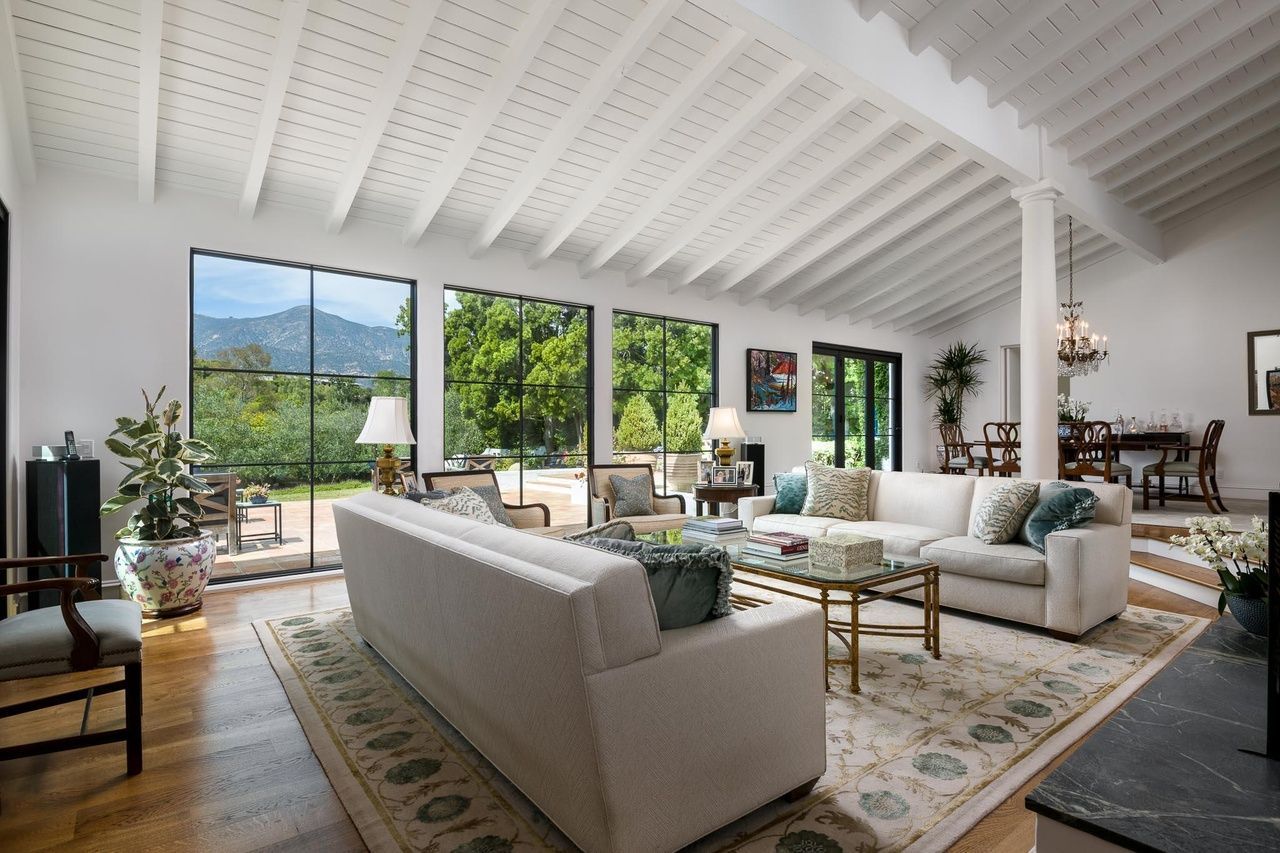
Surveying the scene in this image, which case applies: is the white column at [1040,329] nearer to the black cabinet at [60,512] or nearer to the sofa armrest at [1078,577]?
the sofa armrest at [1078,577]

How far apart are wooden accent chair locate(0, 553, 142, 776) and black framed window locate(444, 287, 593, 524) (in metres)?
3.45

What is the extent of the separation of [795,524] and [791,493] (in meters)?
0.42

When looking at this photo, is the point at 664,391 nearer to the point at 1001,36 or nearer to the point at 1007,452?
the point at 1007,452

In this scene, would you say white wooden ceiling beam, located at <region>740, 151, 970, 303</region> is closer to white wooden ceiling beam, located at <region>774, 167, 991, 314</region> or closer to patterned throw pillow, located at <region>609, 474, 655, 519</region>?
white wooden ceiling beam, located at <region>774, 167, 991, 314</region>

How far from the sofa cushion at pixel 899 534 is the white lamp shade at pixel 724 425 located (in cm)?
159

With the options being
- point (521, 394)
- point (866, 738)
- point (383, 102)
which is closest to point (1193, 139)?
point (521, 394)

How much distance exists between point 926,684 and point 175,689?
325cm

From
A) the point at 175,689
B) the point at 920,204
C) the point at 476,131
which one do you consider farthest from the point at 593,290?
the point at 175,689

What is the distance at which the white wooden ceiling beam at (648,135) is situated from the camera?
379 centimetres

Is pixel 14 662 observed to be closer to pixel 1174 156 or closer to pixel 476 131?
pixel 476 131

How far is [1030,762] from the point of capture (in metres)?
2.19

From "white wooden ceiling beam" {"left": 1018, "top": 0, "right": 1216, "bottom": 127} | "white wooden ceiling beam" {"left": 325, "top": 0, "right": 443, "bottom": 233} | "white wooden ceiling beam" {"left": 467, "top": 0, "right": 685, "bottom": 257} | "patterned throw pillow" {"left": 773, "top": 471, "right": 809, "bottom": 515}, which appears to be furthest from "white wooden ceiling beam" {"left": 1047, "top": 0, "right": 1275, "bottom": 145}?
"white wooden ceiling beam" {"left": 325, "top": 0, "right": 443, "bottom": 233}

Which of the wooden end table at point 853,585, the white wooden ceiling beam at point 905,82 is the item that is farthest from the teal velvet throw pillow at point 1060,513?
the white wooden ceiling beam at point 905,82

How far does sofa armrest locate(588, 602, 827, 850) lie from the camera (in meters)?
1.57
